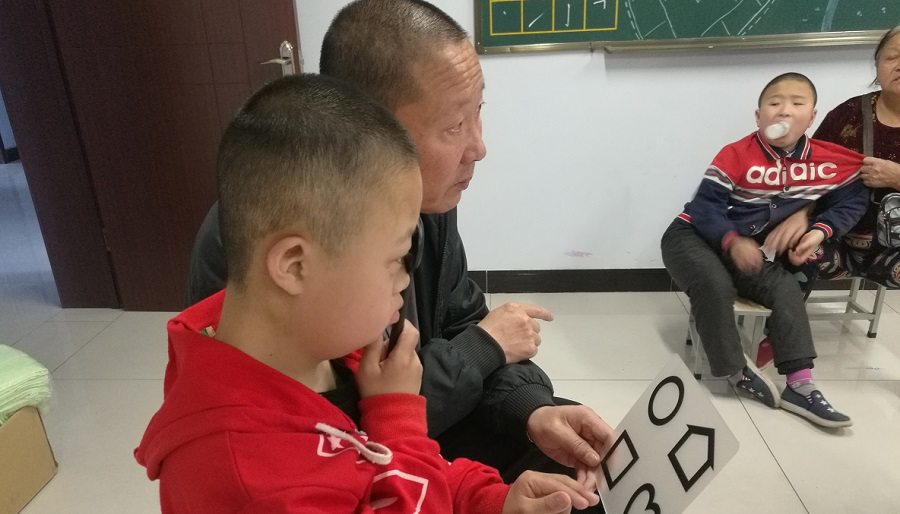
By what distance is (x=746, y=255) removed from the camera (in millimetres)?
2064

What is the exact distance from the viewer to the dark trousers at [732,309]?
2.02m

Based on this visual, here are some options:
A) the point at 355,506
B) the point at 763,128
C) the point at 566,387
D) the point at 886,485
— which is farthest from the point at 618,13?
the point at 355,506

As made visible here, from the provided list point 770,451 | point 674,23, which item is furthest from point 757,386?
point 674,23

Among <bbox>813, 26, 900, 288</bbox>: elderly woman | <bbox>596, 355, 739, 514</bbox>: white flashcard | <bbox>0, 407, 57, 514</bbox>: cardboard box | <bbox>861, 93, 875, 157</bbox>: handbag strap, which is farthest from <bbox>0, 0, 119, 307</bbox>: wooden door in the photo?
<bbox>861, 93, 875, 157</bbox>: handbag strap

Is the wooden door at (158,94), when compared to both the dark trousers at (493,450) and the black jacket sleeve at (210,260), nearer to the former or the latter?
the black jacket sleeve at (210,260)

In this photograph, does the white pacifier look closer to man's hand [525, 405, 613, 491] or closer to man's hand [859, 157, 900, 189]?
man's hand [859, 157, 900, 189]

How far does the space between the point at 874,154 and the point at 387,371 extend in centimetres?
224

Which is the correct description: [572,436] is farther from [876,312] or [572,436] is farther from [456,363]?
[876,312]

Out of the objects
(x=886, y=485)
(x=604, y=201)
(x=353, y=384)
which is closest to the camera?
(x=353, y=384)

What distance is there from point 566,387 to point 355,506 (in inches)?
64.1

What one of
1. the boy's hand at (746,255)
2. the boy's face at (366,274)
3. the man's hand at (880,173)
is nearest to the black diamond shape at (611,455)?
the boy's face at (366,274)

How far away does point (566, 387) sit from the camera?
214 cm

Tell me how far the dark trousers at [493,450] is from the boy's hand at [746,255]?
1379 mm

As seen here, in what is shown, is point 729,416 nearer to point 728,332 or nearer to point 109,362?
point 728,332
